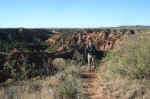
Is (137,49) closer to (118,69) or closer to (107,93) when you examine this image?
(118,69)

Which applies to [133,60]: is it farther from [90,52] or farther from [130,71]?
[90,52]

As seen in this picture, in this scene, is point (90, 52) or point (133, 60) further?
point (90, 52)

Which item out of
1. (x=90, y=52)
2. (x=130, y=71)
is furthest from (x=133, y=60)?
(x=90, y=52)

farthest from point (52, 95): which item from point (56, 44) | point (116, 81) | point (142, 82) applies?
point (56, 44)

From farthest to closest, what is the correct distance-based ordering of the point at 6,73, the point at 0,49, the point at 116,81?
the point at 0,49
the point at 6,73
the point at 116,81

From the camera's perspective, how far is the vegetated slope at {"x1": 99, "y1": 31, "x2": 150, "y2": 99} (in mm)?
4891

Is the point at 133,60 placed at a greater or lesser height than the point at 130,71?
greater

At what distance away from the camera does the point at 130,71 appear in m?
5.83

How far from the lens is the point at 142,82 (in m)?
5.17

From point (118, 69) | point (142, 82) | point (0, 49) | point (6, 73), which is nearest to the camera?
point (142, 82)

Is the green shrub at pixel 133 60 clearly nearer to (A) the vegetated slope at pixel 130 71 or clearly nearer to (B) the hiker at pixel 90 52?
(A) the vegetated slope at pixel 130 71

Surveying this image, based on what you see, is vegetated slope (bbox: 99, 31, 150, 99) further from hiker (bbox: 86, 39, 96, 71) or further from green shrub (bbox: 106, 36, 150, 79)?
hiker (bbox: 86, 39, 96, 71)

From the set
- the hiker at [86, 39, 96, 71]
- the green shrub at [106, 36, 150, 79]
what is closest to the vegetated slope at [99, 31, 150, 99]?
the green shrub at [106, 36, 150, 79]

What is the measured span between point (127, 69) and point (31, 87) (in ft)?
9.90
